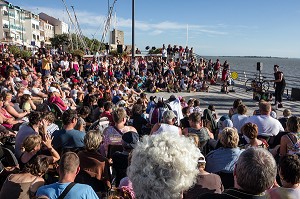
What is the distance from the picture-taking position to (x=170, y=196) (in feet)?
6.91

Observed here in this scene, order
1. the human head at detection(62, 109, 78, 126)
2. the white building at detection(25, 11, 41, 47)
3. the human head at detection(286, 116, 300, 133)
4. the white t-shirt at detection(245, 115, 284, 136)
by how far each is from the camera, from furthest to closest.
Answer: the white building at detection(25, 11, 41, 47) < the white t-shirt at detection(245, 115, 284, 136) < the human head at detection(62, 109, 78, 126) < the human head at detection(286, 116, 300, 133)

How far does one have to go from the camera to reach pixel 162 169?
2.09 meters

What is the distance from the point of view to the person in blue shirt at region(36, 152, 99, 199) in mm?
2986

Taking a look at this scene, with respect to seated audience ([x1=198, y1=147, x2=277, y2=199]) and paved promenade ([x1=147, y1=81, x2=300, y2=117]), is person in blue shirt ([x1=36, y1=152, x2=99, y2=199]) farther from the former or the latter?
paved promenade ([x1=147, y1=81, x2=300, y2=117])

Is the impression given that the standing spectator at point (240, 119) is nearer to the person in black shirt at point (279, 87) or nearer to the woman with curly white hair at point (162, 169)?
the woman with curly white hair at point (162, 169)

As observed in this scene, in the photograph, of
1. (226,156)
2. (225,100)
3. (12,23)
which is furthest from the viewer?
(12,23)

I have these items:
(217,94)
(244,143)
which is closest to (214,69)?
(217,94)

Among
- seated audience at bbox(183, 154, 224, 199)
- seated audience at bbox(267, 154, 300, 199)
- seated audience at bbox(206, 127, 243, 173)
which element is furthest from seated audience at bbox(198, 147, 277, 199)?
seated audience at bbox(206, 127, 243, 173)

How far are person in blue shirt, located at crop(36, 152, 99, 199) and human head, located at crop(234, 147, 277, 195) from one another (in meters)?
1.45

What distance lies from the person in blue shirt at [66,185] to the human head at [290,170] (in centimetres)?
182

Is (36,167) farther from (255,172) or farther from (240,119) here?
(240,119)

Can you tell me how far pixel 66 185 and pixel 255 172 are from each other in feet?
5.77

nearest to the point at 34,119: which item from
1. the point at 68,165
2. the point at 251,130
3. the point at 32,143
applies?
the point at 32,143

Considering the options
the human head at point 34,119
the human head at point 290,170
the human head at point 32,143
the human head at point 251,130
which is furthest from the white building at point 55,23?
the human head at point 290,170
